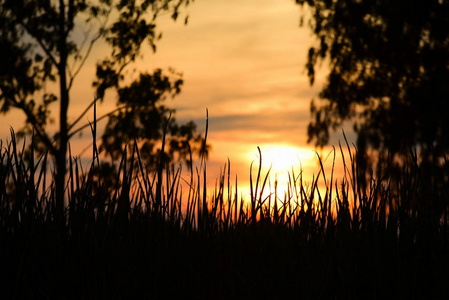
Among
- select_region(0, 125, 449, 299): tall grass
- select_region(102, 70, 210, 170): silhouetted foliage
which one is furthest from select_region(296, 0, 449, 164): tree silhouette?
select_region(0, 125, 449, 299): tall grass

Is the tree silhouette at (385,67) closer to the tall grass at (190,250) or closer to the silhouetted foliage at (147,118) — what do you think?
the silhouetted foliage at (147,118)

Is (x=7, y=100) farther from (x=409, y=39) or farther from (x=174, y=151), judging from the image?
(x=409, y=39)

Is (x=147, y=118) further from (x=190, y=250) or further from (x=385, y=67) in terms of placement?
(x=190, y=250)

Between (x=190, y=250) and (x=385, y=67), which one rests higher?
(x=385, y=67)

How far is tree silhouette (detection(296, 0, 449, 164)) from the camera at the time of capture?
16.0 metres

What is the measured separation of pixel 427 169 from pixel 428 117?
1575mm

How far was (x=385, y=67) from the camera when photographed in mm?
17531

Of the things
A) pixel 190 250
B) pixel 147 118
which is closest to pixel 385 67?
pixel 147 118

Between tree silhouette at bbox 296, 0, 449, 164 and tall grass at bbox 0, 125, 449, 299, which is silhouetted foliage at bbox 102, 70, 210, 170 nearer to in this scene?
tree silhouette at bbox 296, 0, 449, 164

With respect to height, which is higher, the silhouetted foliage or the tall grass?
the silhouetted foliage

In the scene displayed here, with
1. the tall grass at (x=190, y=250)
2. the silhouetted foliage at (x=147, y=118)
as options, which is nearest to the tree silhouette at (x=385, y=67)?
the silhouetted foliage at (x=147, y=118)

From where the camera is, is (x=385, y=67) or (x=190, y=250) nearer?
(x=190, y=250)

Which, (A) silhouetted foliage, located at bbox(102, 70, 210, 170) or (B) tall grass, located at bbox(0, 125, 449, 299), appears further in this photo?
(A) silhouetted foliage, located at bbox(102, 70, 210, 170)

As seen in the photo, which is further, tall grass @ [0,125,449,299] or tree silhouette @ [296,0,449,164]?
tree silhouette @ [296,0,449,164]
